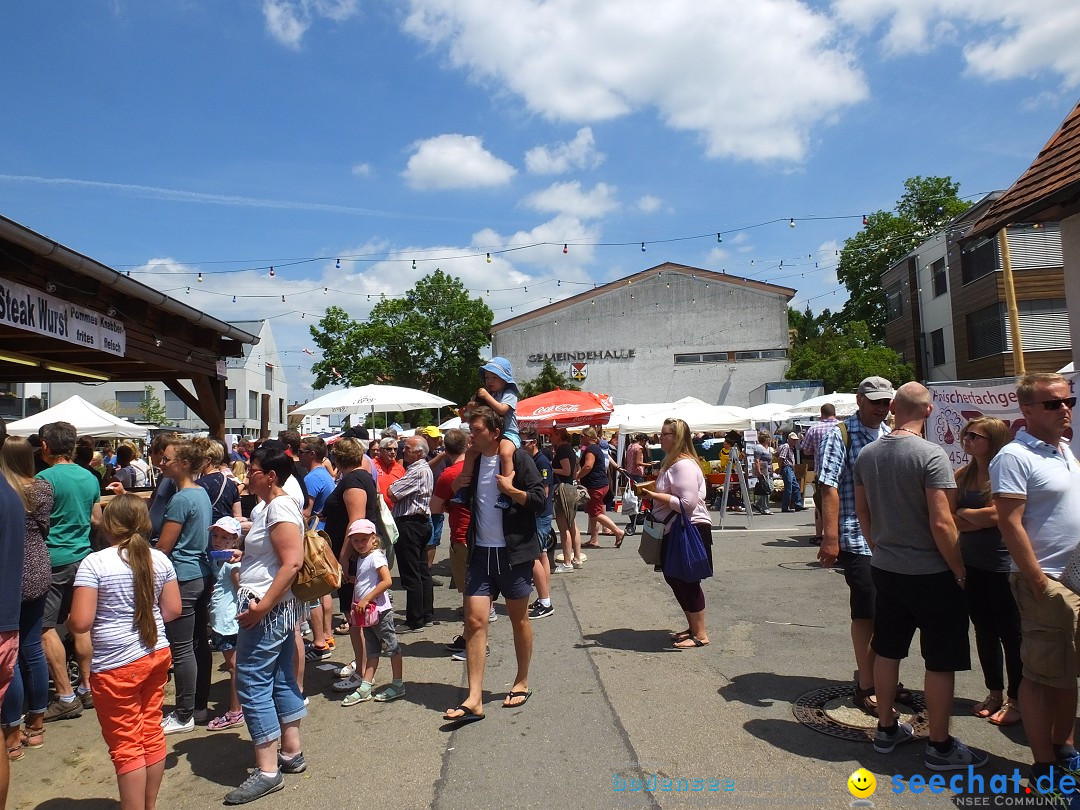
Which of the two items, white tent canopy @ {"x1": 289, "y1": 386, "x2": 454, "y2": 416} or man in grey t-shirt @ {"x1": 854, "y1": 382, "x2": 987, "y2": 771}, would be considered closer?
man in grey t-shirt @ {"x1": 854, "y1": 382, "x2": 987, "y2": 771}

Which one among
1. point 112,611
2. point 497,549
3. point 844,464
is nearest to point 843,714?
point 844,464

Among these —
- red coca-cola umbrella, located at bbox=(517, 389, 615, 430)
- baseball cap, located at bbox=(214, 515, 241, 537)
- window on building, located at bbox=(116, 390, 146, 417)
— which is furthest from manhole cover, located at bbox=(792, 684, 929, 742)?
window on building, located at bbox=(116, 390, 146, 417)

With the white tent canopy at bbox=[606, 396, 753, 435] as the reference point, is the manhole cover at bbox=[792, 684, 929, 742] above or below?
below

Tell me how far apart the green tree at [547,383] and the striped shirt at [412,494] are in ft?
110

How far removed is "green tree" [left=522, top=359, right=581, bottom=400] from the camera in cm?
4109

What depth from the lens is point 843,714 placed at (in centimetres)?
431

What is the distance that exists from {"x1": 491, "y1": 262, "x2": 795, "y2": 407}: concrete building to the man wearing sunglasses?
39961 mm

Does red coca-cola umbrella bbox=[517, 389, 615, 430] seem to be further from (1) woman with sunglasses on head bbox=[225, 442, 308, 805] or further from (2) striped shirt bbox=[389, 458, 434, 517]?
(1) woman with sunglasses on head bbox=[225, 442, 308, 805]

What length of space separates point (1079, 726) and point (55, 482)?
6108 mm

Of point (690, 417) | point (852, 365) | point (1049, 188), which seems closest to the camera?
point (1049, 188)

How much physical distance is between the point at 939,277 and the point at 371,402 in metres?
27.7

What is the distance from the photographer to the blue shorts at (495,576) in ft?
14.9

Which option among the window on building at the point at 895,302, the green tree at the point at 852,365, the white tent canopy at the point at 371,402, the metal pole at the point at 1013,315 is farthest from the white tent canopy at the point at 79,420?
the window on building at the point at 895,302

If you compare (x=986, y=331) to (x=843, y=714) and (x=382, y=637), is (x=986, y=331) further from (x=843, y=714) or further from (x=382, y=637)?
(x=382, y=637)
